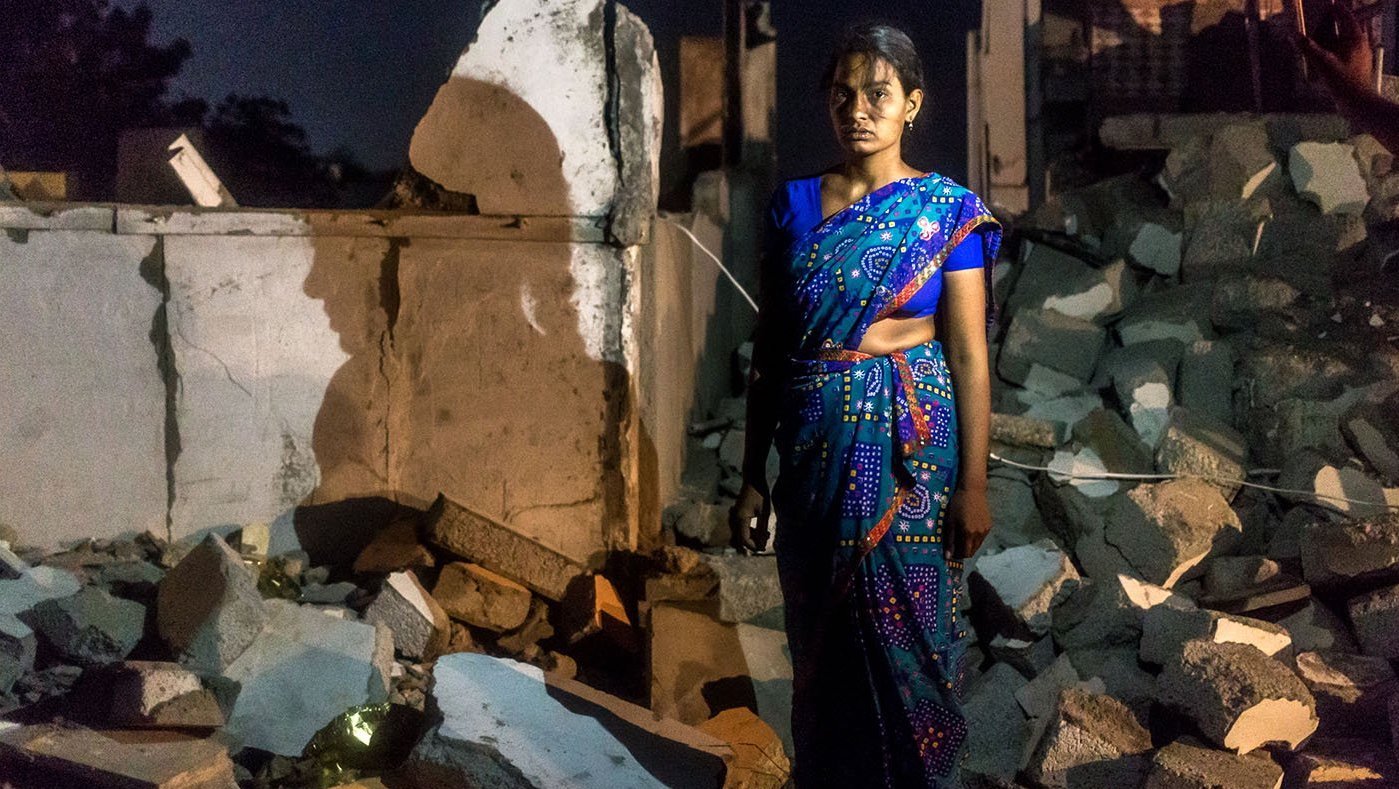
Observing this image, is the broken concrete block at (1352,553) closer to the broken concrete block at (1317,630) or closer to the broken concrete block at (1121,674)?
the broken concrete block at (1317,630)

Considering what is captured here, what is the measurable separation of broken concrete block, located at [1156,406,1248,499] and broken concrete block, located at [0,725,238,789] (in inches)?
156

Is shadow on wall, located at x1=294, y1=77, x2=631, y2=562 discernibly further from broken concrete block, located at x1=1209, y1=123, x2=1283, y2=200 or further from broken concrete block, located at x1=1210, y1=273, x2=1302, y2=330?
broken concrete block, located at x1=1209, y1=123, x2=1283, y2=200

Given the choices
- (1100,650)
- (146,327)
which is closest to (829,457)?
(1100,650)

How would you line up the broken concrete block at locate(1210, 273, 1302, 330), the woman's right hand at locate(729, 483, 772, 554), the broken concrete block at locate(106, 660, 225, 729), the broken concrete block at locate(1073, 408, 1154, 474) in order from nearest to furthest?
the woman's right hand at locate(729, 483, 772, 554), the broken concrete block at locate(106, 660, 225, 729), the broken concrete block at locate(1073, 408, 1154, 474), the broken concrete block at locate(1210, 273, 1302, 330)

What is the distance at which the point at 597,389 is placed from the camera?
4.62 meters

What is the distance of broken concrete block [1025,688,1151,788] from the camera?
345 cm

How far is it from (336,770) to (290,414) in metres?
1.66

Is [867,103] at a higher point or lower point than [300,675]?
higher

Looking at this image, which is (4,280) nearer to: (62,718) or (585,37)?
(62,718)

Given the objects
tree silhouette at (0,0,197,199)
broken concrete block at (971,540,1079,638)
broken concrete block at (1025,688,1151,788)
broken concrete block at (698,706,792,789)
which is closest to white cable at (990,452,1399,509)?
broken concrete block at (971,540,1079,638)

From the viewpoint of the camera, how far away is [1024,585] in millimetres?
4293

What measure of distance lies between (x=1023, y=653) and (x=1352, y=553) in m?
1.26

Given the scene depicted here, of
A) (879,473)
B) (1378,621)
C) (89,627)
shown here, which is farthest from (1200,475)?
(89,627)

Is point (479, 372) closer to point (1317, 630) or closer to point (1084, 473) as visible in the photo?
point (1084, 473)
